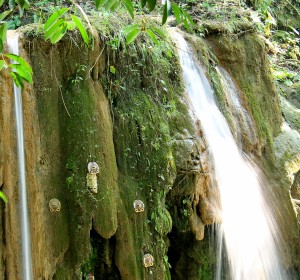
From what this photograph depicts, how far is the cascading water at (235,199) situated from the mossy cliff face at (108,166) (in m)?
0.31

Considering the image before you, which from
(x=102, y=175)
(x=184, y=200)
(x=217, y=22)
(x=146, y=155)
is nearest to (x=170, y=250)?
(x=184, y=200)

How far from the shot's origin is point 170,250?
5.71 meters

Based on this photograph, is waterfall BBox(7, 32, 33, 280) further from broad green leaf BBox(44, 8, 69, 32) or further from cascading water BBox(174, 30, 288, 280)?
cascading water BBox(174, 30, 288, 280)

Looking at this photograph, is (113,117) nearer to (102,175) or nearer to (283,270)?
(102,175)

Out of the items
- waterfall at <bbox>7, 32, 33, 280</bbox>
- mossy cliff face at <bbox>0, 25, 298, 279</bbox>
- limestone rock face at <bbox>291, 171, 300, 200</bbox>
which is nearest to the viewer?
waterfall at <bbox>7, 32, 33, 280</bbox>

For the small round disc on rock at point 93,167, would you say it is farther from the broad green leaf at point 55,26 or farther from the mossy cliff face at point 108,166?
the broad green leaf at point 55,26

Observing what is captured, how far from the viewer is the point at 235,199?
585 cm

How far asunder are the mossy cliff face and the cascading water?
310 mm

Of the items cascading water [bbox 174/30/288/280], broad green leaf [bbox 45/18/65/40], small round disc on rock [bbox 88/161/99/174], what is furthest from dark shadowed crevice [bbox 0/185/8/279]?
cascading water [bbox 174/30/288/280]

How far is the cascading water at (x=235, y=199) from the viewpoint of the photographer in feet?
18.6

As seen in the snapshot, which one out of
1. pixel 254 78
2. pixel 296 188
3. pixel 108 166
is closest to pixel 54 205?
pixel 108 166

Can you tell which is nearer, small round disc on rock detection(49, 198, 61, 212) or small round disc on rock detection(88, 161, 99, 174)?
small round disc on rock detection(49, 198, 61, 212)

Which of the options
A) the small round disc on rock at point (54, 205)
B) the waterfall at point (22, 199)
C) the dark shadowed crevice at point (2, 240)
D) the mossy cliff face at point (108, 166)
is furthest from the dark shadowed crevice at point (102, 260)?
the dark shadowed crevice at point (2, 240)

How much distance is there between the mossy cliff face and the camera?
3857mm
